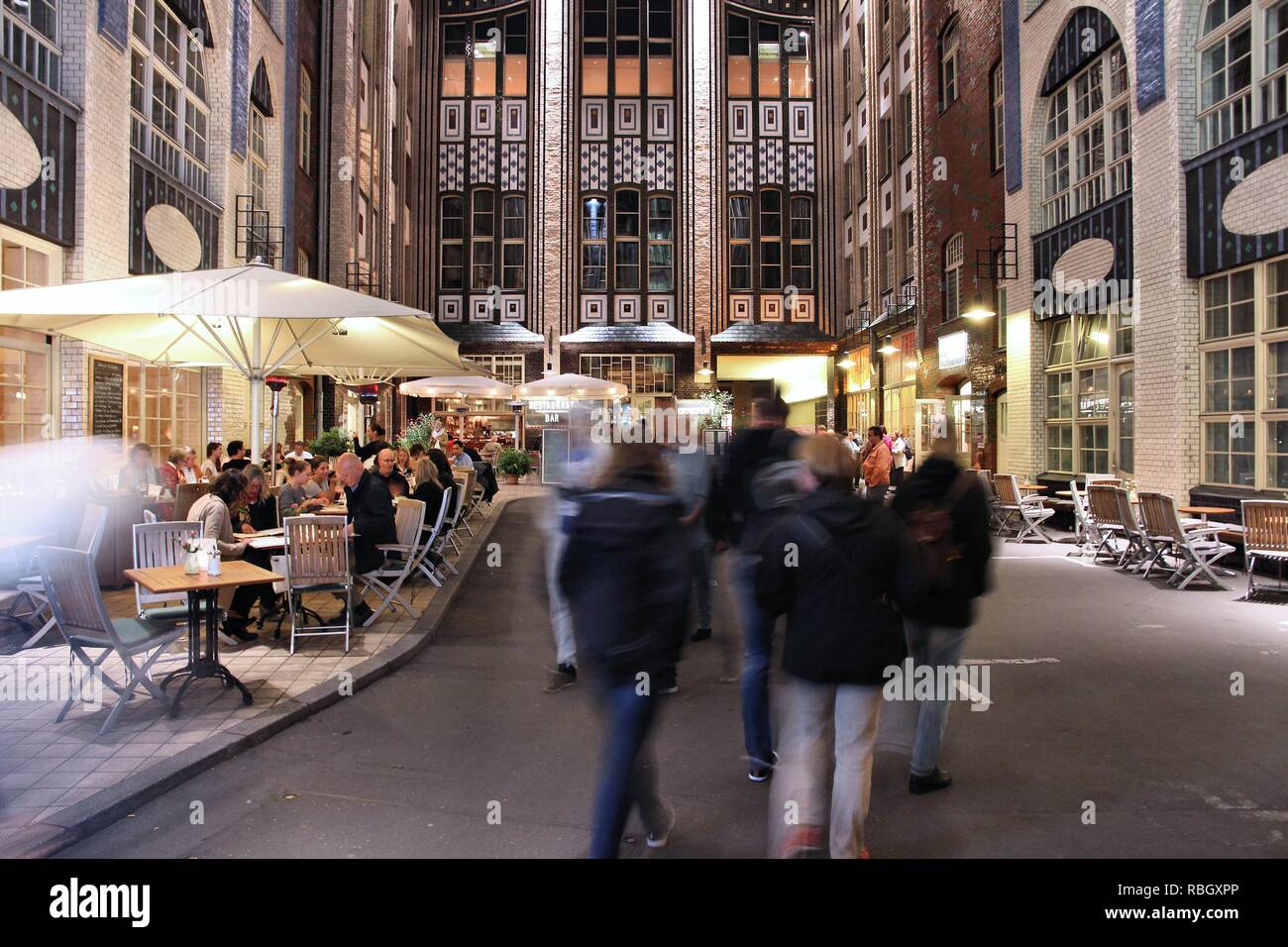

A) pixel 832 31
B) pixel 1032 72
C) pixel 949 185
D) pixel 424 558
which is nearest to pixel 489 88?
pixel 832 31

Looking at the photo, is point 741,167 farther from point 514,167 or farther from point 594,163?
point 514,167

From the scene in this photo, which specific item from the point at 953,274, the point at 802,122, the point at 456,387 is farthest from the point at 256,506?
the point at 802,122

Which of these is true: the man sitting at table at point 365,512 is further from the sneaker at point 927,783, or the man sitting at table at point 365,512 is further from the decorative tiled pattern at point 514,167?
the decorative tiled pattern at point 514,167

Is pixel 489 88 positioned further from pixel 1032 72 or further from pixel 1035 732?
pixel 1035 732

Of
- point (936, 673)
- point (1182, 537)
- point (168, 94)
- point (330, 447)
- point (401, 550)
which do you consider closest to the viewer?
point (936, 673)

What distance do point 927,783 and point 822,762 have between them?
1363mm

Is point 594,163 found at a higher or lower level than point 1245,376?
higher

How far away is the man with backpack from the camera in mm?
4074

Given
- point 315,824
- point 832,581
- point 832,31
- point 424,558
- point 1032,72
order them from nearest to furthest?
point 832,581 < point 315,824 < point 424,558 < point 1032,72 < point 832,31

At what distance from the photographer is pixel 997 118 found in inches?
762

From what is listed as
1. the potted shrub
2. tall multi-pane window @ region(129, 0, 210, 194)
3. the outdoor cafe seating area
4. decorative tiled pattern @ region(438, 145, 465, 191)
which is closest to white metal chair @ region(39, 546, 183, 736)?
the outdoor cafe seating area

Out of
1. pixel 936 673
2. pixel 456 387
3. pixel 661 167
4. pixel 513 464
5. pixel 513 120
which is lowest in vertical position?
pixel 936 673

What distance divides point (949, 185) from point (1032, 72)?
15.2ft
